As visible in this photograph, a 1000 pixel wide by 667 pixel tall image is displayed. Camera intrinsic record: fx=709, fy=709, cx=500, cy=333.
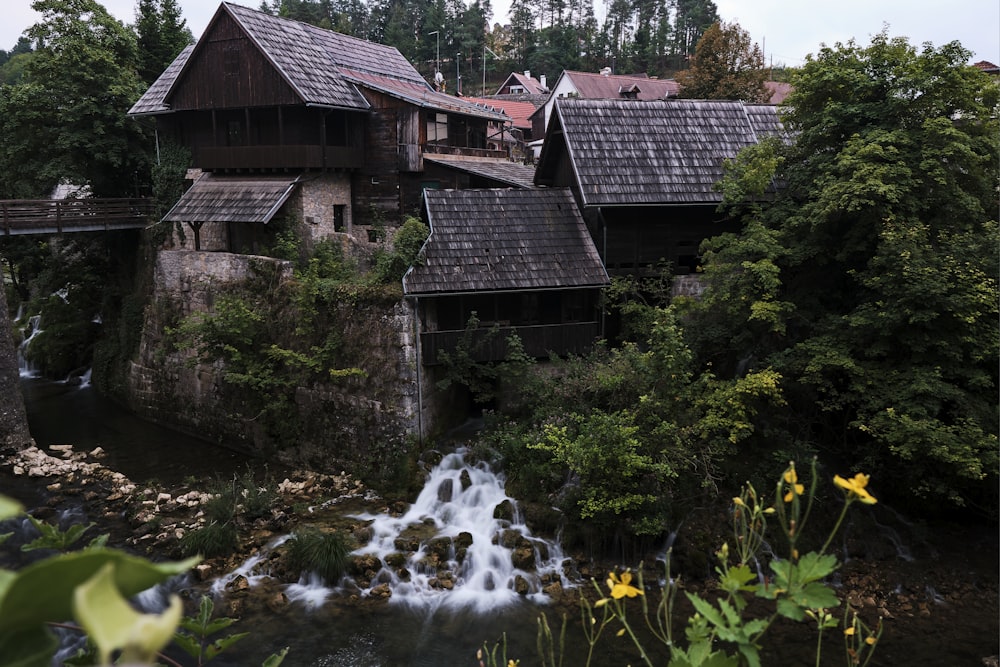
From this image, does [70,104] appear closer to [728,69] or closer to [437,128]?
[437,128]

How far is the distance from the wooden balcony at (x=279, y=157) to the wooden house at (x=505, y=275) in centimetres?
606

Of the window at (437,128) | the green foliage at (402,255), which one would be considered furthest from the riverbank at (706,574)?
the window at (437,128)

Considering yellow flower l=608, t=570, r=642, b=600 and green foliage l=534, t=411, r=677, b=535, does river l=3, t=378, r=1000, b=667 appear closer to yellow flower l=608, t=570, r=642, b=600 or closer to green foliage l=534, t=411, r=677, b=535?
green foliage l=534, t=411, r=677, b=535

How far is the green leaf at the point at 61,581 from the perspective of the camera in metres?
1.38

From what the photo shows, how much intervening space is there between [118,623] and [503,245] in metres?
17.9

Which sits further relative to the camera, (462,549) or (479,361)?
(479,361)

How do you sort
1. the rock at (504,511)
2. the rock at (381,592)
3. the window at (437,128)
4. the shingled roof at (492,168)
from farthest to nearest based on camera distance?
the window at (437,128) → the shingled roof at (492,168) → the rock at (504,511) → the rock at (381,592)

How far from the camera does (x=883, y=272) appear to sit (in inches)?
557

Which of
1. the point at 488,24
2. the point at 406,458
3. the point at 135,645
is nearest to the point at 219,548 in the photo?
the point at 406,458

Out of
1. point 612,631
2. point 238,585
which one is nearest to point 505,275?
point 612,631

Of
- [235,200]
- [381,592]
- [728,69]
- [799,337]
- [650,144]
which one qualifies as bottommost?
[381,592]

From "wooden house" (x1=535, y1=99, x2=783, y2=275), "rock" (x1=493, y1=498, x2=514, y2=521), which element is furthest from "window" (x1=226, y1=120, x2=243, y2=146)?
"rock" (x1=493, y1=498, x2=514, y2=521)

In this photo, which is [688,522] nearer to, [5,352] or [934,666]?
[934,666]

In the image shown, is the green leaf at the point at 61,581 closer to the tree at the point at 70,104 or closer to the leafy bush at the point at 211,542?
the leafy bush at the point at 211,542
